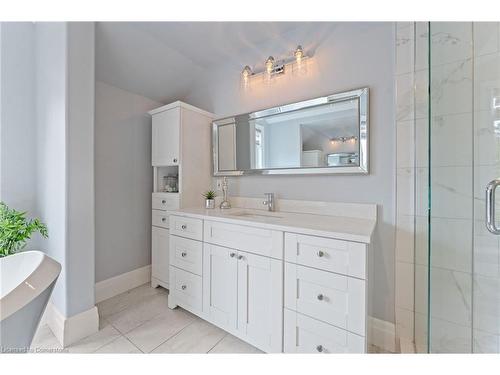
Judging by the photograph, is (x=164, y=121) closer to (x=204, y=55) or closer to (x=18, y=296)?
(x=204, y=55)

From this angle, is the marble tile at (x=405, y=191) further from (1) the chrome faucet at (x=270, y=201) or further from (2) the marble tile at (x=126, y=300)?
(2) the marble tile at (x=126, y=300)

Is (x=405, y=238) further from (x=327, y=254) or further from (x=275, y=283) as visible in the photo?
(x=275, y=283)

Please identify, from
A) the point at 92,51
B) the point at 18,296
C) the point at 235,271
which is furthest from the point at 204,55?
the point at 18,296

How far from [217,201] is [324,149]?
1.06 m

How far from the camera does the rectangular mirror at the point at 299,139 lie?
4.65 feet

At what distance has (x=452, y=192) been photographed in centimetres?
95

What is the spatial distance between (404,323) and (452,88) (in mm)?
1308

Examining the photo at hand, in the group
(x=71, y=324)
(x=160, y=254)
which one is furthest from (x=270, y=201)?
(x=71, y=324)

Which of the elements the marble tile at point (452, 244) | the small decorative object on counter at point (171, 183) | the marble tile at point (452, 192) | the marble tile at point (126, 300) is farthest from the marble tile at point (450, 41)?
the marble tile at point (126, 300)

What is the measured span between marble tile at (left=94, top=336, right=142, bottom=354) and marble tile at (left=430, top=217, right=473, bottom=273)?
166cm

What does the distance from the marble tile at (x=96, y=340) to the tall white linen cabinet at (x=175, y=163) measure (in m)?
0.55

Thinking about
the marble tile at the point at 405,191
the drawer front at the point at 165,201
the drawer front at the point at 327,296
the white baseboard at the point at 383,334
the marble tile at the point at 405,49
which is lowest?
the white baseboard at the point at 383,334

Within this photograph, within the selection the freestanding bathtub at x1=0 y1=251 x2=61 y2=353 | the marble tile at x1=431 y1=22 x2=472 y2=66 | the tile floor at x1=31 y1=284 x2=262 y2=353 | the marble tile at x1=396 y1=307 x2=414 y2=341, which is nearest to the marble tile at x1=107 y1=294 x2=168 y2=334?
the tile floor at x1=31 y1=284 x2=262 y2=353

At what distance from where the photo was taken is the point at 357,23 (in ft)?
4.61
